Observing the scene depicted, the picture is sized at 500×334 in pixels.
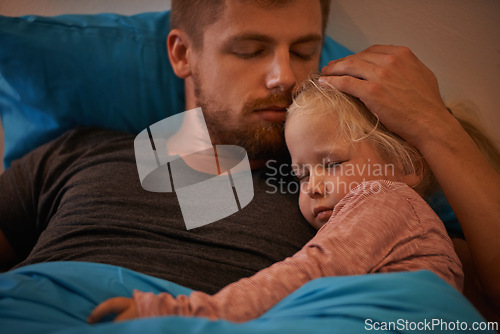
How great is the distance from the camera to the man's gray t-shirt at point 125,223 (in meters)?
0.90

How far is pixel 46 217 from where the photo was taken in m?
1.20

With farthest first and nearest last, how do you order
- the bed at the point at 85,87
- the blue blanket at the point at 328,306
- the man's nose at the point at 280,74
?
the man's nose at the point at 280,74 < the bed at the point at 85,87 < the blue blanket at the point at 328,306

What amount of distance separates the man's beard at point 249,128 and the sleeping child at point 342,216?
9 centimetres

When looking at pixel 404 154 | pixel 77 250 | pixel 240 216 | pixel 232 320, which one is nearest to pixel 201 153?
pixel 240 216

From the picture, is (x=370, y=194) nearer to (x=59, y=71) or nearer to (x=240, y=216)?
(x=240, y=216)

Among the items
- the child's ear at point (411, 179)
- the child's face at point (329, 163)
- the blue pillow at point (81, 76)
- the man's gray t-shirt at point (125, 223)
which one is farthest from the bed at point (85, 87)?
the child's face at point (329, 163)

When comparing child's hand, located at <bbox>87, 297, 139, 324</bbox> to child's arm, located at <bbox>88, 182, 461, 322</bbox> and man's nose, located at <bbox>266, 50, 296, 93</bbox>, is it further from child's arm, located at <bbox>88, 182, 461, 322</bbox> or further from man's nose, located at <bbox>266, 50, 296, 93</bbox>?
man's nose, located at <bbox>266, 50, 296, 93</bbox>

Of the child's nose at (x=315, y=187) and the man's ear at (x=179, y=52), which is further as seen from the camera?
the man's ear at (x=179, y=52)

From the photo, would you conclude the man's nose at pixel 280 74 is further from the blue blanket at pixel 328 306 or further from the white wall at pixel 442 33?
the blue blanket at pixel 328 306

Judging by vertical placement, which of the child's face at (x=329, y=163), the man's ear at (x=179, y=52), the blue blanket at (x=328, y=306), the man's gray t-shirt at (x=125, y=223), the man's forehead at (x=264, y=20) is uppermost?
the man's forehead at (x=264, y=20)

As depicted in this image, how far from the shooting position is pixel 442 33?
130 centimetres

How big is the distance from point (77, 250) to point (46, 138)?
61cm

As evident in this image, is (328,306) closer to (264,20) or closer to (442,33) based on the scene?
(264,20)

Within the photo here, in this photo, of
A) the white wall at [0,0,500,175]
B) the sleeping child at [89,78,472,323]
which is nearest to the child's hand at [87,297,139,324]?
the sleeping child at [89,78,472,323]
